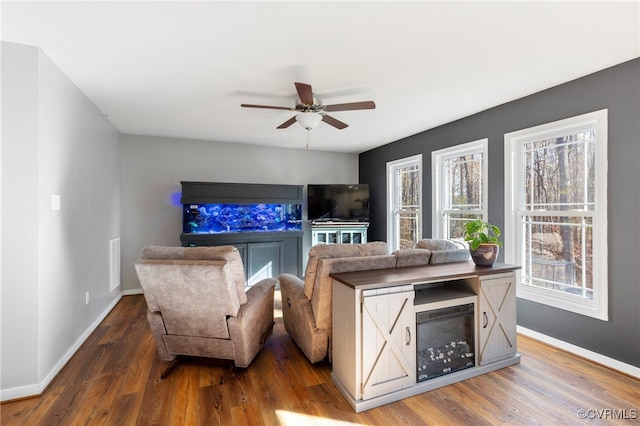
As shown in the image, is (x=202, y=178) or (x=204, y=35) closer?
(x=204, y=35)

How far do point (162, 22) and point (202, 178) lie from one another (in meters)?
3.43

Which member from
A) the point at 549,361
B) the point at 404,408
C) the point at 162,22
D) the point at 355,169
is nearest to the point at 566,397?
the point at 549,361

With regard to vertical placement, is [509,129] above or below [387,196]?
above

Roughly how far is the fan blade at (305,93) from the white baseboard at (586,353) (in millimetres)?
3205

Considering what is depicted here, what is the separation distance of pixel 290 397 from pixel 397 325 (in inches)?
35.7

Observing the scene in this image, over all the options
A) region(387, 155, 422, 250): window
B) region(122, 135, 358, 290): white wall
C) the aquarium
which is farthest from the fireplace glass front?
region(122, 135, 358, 290): white wall

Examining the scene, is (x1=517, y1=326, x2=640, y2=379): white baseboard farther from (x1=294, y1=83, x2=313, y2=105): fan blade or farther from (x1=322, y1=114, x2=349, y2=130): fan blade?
(x1=294, y1=83, x2=313, y2=105): fan blade

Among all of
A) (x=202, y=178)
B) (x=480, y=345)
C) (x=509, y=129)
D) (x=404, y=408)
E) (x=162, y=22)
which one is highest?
(x=162, y=22)

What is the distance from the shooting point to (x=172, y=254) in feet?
7.47

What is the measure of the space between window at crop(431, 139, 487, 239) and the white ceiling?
2.21 ft

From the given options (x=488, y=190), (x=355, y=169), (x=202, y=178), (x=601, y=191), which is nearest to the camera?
Result: (x=601, y=191)

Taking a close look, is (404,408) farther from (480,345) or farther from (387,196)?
(387,196)

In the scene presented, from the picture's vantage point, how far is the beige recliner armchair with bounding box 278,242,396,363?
2289 mm

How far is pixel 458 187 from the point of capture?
163 inches
